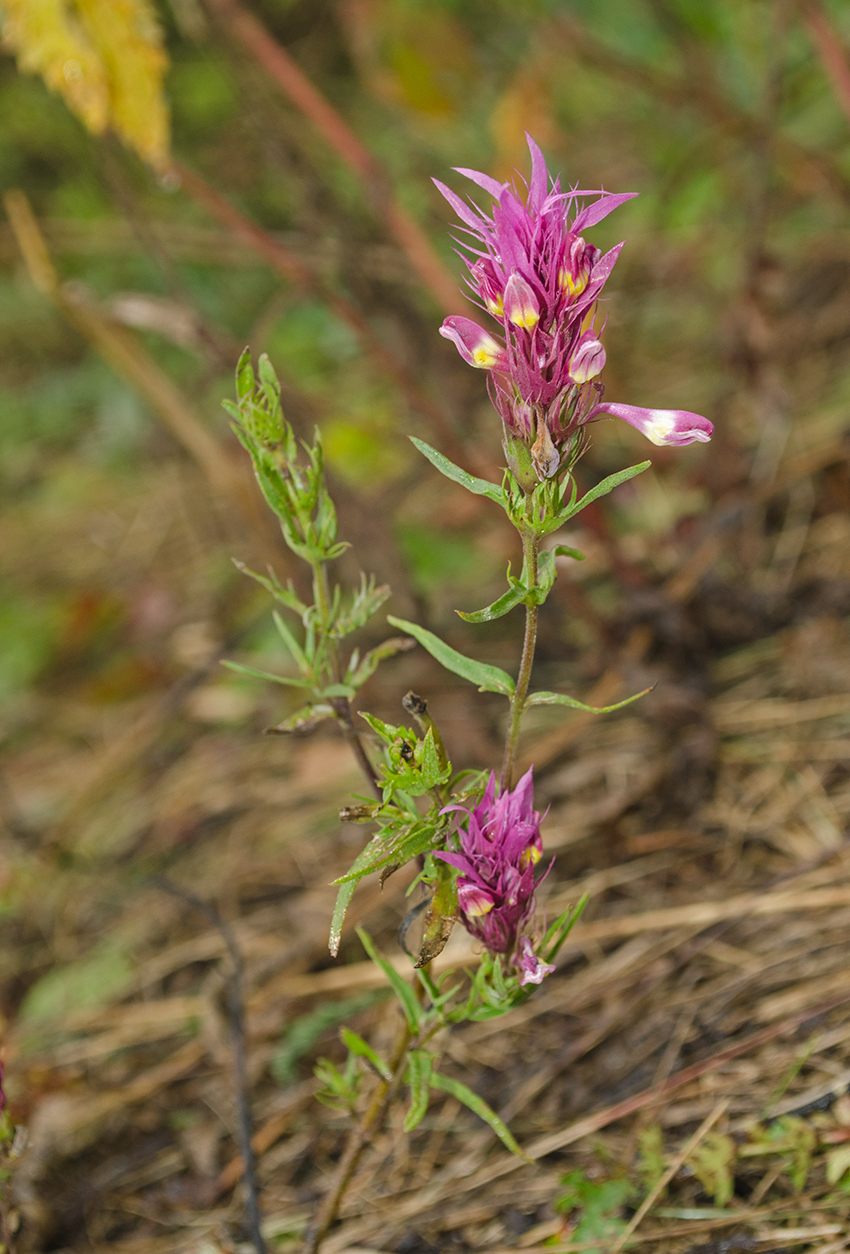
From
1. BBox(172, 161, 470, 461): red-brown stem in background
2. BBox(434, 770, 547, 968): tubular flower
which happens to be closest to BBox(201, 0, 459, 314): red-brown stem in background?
BBox(172, 161, 470, 461): red-brown stem in background

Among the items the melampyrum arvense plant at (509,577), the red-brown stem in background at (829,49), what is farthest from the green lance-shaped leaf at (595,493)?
the red-brown stem in background at (829,49)

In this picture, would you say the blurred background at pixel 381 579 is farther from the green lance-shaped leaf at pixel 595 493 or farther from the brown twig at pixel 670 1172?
the green lance-shaped leaf at pixel 595 493

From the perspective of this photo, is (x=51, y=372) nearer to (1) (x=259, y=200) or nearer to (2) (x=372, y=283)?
(1) (x=259, y=200)

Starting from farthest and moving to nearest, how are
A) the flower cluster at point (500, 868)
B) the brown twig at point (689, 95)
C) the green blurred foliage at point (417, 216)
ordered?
the brown twig at point (689, 95), the green blurred foliage at point (417, 216), the flower cluster at point (500, 868)

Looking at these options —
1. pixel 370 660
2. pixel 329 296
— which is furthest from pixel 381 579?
pixel 370 660

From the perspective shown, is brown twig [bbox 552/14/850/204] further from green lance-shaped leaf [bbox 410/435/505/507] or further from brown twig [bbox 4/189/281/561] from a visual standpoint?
green lance-shaped leaf [bbox 410/435/505/507]
